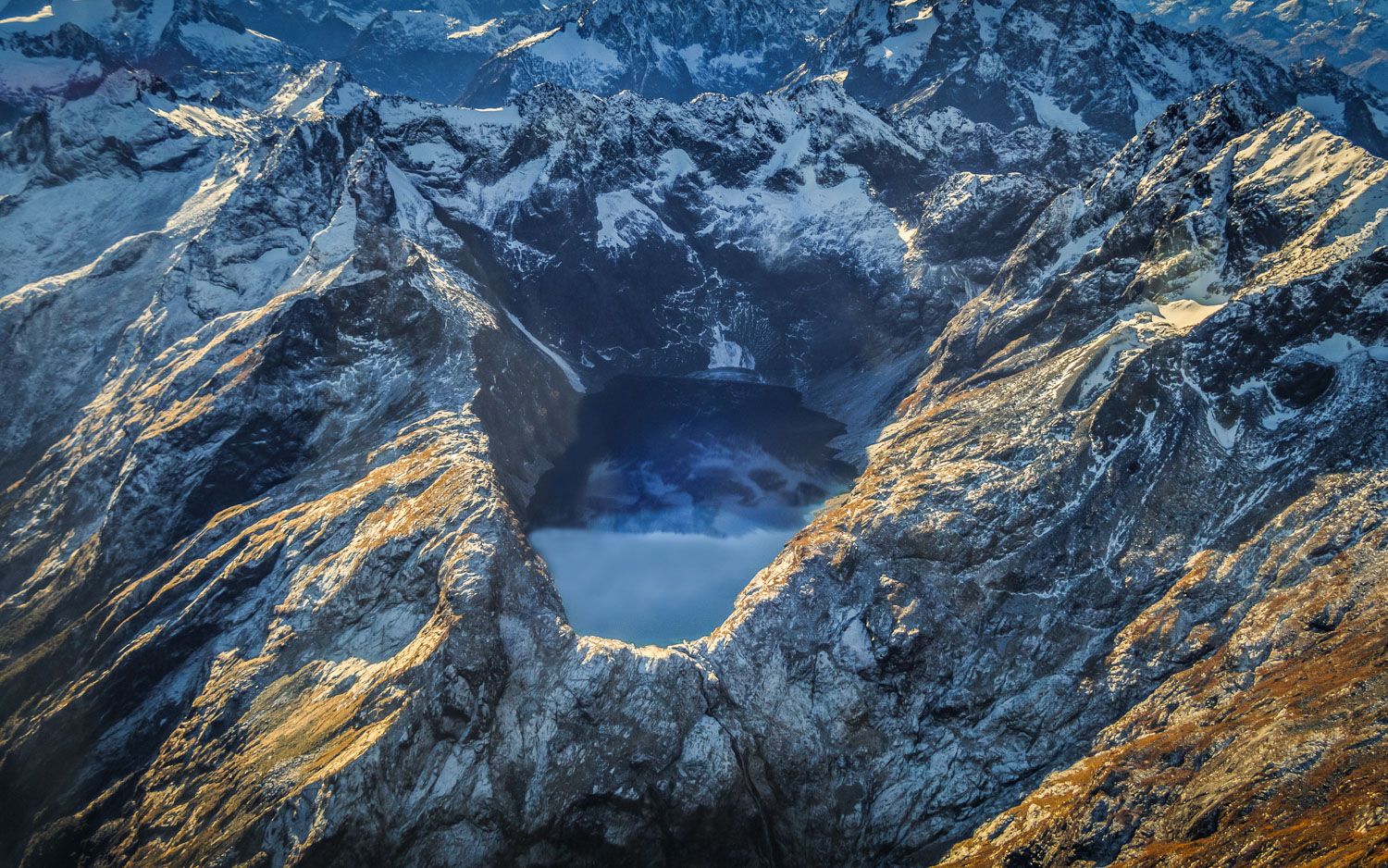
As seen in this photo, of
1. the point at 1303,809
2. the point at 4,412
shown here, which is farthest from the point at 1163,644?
the point at 4,412

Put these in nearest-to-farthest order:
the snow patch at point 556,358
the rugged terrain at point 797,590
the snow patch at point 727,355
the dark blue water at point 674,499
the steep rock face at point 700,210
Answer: the rugged terrain at point 797,590 < the dark blue water at point 674,499 < the snow patch at point 556,358 < the steep rock face at point 700,210 < the snow patch at point 727,355

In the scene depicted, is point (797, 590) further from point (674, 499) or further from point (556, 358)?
point (556, 358)

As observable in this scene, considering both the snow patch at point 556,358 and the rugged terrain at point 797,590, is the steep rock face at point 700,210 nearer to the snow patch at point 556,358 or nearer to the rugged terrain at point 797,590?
the snow patch at point 556,358

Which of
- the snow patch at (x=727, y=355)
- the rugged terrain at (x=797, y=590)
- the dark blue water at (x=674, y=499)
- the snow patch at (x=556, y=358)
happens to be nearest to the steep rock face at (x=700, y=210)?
the snow patch at (x=727, y=355)

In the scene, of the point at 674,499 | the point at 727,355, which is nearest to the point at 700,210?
the point at 727,355

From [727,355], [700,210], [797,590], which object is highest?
[700,210]

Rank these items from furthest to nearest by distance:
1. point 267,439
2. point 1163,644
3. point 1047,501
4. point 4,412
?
point 4,412, point 267,439, point 1047,501, point 1163,644

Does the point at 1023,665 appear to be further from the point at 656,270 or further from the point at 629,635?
the point at 656,270

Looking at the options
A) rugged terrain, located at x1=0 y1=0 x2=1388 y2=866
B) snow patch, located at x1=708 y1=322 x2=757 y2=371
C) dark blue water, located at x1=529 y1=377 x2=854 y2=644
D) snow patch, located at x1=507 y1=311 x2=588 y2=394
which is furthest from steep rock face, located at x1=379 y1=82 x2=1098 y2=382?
rugged terrain, located at x1=0 y1=0 x2=1388 y2=866
